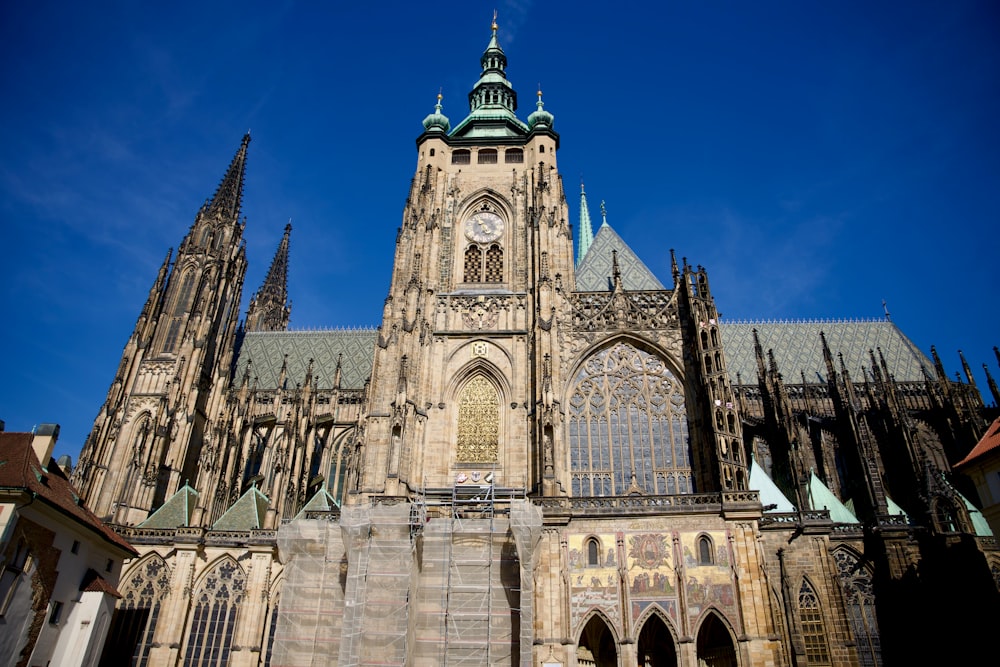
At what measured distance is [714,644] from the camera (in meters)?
22.9

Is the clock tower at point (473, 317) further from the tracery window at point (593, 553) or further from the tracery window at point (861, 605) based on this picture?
the tracery window at point (861, 605)

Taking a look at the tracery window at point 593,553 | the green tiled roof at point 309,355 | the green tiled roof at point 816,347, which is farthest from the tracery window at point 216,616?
the green tiled roof at point 816,347

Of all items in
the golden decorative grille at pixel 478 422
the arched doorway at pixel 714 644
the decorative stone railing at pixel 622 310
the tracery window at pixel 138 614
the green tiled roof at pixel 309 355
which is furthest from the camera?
the green tiled roof at pixel 309 355

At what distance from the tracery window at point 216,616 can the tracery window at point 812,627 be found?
2111 centimetres

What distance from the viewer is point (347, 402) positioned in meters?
36.6

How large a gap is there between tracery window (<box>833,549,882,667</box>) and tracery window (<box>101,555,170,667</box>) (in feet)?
85.8

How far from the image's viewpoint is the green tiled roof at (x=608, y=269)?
31.9 metres

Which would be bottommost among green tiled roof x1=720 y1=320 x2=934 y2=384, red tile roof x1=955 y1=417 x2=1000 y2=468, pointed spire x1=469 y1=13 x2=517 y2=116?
red tile roof x1=955 y1=417 x2=1000 y2=468

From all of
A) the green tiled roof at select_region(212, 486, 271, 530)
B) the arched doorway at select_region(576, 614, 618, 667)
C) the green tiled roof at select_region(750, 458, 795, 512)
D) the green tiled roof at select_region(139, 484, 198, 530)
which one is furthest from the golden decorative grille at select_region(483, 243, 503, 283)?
the green tiled roof at select_region(139, 484, 198, 530)

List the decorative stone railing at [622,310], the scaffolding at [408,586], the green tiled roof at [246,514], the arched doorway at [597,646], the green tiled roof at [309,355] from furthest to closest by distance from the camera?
the green tiled roof at [309,355]
the green tiled roof at [246,514]
the decorative stone railing at [622,310]
the arched doorway at [597,646]
the scaffolding at [408,586]

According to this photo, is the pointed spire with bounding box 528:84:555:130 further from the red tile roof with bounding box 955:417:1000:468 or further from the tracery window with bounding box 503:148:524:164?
the red tile roof with bounding box 955:417:1000:468

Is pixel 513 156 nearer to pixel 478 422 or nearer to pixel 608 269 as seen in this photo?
pixel 608 269

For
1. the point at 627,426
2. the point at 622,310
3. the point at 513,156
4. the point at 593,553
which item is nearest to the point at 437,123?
the point at 513,156

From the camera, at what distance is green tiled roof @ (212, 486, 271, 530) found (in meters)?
29.5
